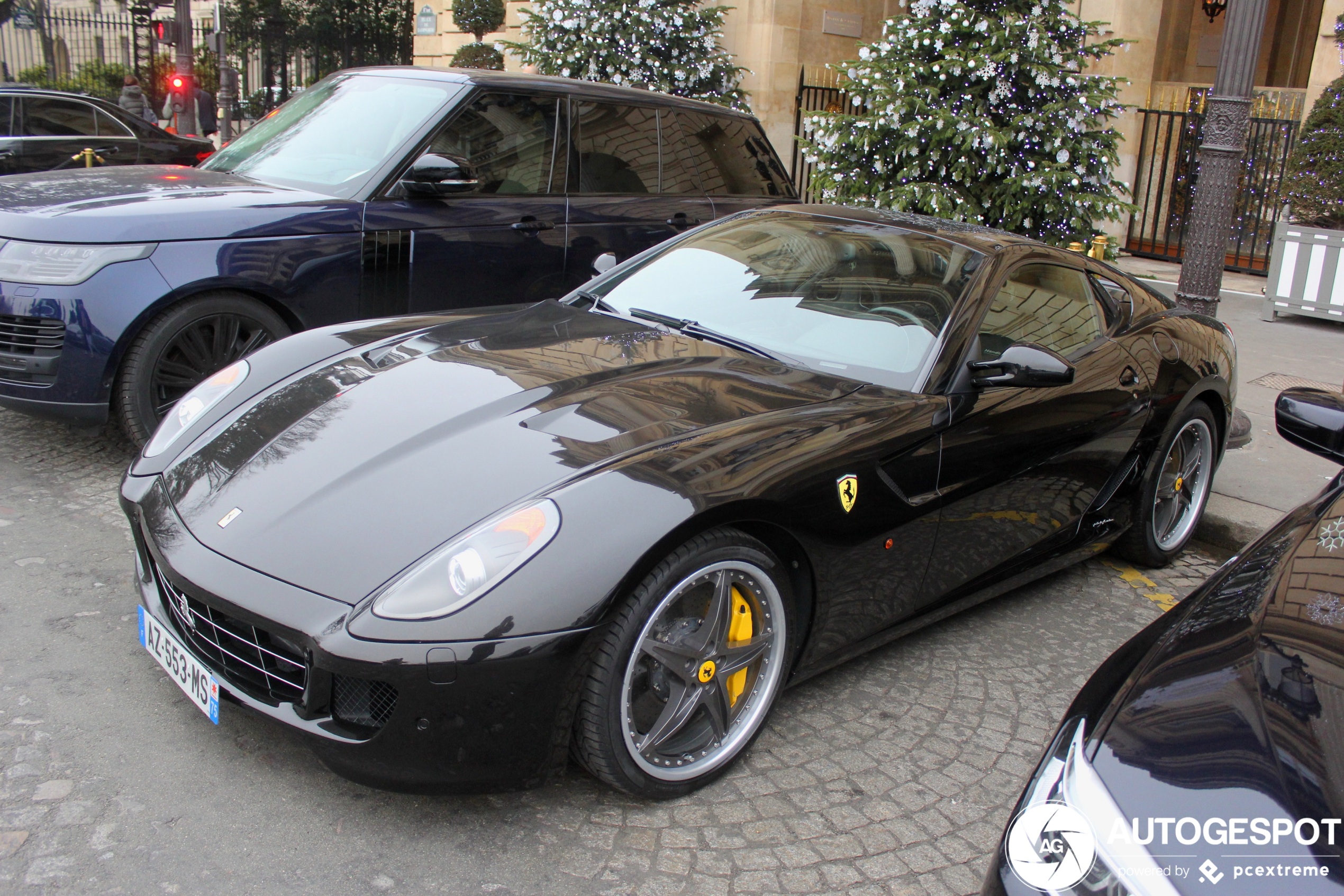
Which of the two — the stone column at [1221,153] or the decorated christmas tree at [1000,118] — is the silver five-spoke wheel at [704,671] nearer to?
the stone column at [1221,153]

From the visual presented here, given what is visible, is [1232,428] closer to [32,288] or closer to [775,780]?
[775,780]

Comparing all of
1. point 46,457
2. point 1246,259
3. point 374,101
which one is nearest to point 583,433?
point 46,457

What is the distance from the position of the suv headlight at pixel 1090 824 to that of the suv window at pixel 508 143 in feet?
14.6

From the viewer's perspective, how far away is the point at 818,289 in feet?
12.7

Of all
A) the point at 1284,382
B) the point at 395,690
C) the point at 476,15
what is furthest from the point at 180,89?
the point at 395,690

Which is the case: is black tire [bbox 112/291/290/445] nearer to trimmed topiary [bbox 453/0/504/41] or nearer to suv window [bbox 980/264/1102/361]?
suv window [bbox 980/264/1102/361]

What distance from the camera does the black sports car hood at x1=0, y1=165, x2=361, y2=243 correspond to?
15.0 feet

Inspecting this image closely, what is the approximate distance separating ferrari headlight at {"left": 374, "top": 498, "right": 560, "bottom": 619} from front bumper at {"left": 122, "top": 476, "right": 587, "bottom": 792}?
0.09 metres

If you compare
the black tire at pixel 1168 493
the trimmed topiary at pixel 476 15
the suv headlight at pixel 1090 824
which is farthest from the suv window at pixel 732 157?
the trimmed topiary at pixel 476 15

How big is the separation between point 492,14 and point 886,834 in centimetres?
1898

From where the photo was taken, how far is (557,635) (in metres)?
2.40

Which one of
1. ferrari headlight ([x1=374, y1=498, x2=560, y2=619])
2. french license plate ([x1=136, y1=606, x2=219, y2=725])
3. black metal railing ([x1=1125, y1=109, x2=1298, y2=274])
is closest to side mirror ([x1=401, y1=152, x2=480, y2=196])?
french license plate ([x1=136, y1=606, x2=219, y2=725])

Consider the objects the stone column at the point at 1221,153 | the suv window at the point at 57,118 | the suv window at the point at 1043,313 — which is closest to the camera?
the suv window at the point at 1043,313

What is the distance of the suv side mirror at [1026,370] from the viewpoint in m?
3.41
